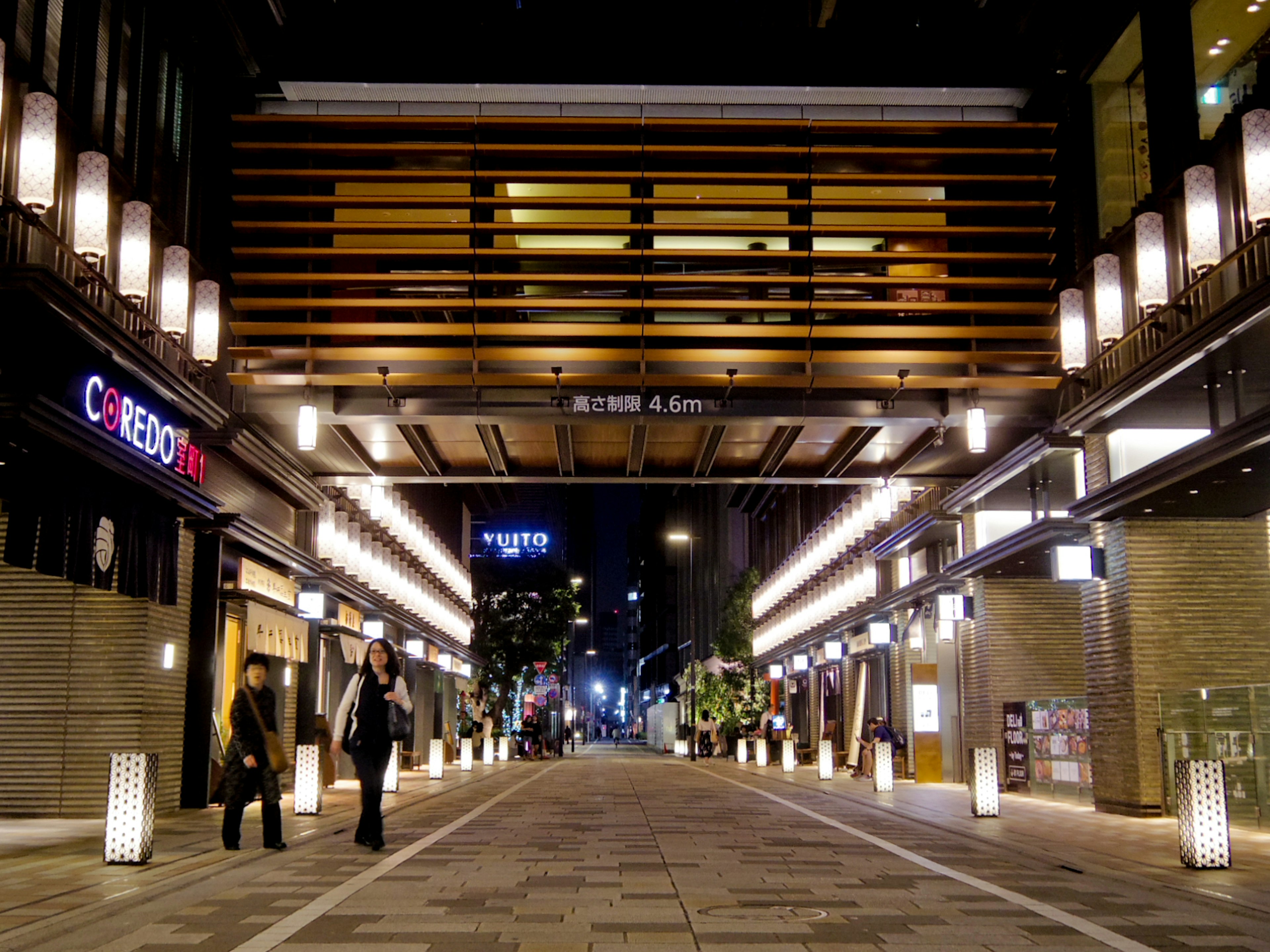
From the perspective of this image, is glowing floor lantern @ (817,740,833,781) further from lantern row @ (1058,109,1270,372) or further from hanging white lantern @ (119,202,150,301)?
hanging white lantern @ (119,202,150,301)

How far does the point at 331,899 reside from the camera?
30.2 feet

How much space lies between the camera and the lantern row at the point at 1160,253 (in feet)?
42.4

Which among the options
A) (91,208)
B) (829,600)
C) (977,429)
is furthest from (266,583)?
(829,600)

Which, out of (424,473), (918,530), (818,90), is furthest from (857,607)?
(818,90)

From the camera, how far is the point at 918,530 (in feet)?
97.3

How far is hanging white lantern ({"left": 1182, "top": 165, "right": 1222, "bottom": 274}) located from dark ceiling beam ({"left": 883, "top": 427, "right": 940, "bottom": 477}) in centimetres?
582

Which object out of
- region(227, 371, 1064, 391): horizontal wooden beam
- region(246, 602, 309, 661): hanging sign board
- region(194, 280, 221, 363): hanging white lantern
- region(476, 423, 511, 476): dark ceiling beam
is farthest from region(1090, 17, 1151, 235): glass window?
region(246, 602, 309, 661): hanging sign board

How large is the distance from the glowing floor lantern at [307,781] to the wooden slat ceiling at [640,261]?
5.45 meters

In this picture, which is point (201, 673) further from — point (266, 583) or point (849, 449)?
point (849, 449)

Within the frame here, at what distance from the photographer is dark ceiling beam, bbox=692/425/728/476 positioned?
2023 cm

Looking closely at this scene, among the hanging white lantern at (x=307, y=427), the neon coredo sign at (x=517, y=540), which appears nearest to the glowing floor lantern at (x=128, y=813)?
the hanging white lantern at (x=307, y=427)

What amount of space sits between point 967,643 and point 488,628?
3399cm

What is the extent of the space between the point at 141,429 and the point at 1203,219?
12.4 meters

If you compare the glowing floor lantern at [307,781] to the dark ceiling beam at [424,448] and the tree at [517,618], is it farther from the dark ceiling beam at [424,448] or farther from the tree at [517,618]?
the tree at [517,618]
